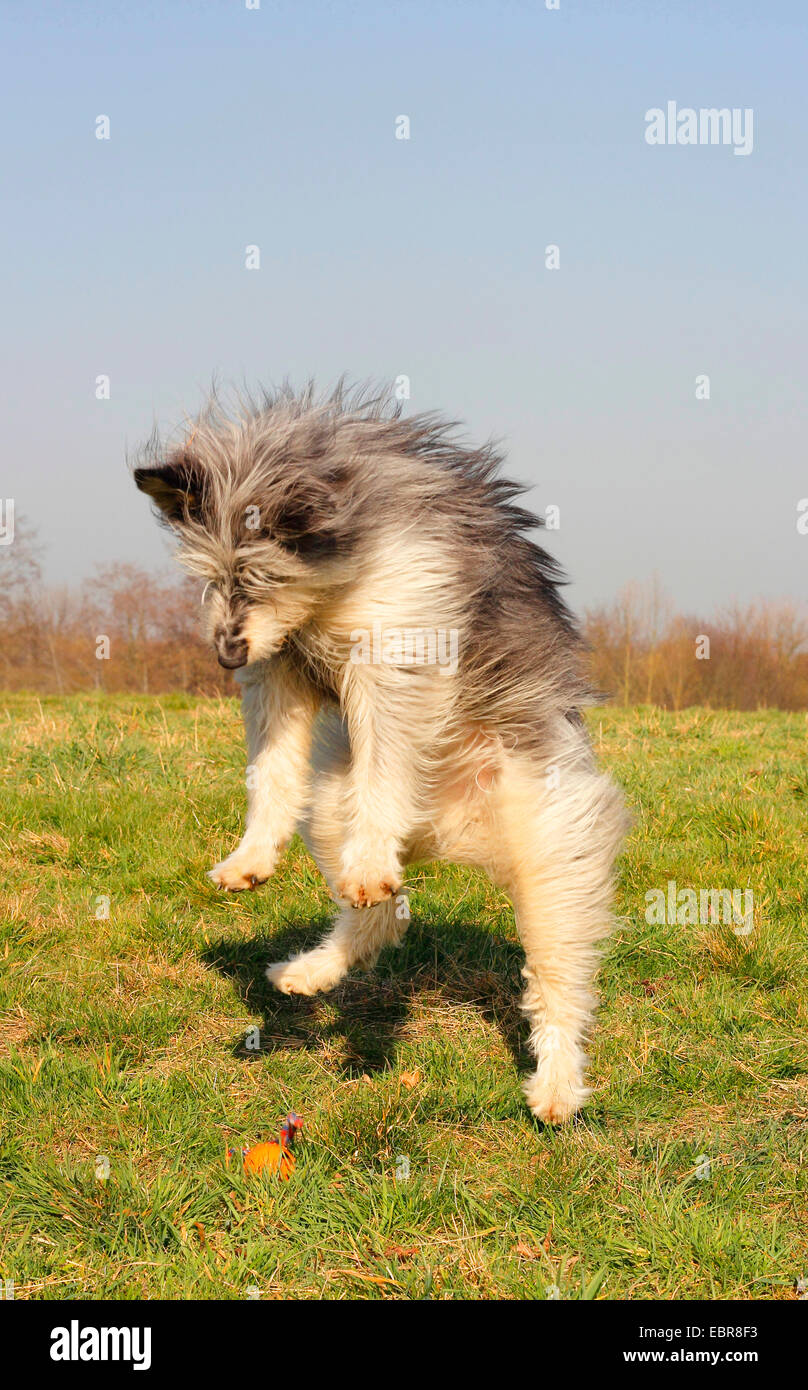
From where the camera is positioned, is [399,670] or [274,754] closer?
[399,670]

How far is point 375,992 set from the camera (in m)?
4.63

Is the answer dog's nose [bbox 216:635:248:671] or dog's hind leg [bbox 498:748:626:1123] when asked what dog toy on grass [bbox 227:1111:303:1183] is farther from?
dog's nose [bbox 216:635:248:671]

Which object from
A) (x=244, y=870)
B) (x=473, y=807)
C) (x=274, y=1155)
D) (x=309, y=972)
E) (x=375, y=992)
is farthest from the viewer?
(x=375, y=992)

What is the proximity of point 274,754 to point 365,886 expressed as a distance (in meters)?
0.67

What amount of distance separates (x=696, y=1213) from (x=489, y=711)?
164 cm

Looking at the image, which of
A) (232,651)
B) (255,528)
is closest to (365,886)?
(232,651)

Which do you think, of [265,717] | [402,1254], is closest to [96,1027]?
[265,717]

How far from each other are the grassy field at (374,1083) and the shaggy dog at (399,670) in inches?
11.9

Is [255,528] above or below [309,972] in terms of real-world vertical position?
above

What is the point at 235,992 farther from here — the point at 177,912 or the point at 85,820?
the point at 85,820

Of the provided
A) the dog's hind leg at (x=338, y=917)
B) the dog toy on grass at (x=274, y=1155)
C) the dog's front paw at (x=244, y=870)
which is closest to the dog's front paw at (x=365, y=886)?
the dog's front paw at (x=244, y=870)

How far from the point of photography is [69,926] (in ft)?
15.9

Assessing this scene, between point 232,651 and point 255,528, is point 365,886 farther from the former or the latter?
point 255,528

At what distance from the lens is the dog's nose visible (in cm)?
333
